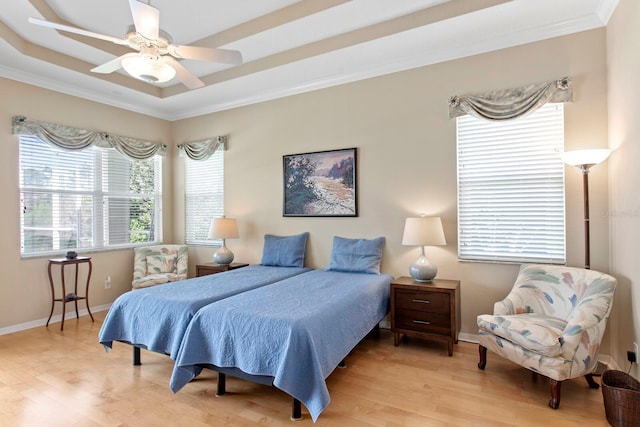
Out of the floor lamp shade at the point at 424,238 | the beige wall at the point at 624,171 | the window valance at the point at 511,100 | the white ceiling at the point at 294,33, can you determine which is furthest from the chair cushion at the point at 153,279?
the beige wall at the point at 624,171

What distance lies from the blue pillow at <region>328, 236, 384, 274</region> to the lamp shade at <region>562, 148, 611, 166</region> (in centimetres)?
184

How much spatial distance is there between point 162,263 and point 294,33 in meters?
3.54

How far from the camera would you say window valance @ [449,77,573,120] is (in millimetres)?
2941

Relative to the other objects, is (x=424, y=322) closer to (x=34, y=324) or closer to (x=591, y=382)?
(x=591, y=382)

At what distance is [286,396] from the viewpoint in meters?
2.37

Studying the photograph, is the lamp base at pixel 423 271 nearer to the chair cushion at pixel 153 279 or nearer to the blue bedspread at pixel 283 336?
the blue bedspread at pixel 283 336

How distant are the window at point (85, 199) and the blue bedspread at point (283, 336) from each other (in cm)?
298

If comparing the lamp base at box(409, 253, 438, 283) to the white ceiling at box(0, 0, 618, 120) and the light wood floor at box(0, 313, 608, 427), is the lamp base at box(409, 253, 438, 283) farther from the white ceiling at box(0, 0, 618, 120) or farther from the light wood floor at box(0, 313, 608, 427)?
the white ceiling at box(0, 0, 618, 120)

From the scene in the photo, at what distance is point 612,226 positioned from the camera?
2.77m

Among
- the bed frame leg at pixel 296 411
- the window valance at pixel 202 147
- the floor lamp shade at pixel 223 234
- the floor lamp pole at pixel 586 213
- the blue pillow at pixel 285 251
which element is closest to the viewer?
the bed frame leg at pixel 296 411

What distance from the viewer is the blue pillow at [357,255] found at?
3641 millimetres

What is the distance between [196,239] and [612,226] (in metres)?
4.98

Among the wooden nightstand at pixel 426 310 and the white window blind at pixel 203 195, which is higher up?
the white window blind at pixel 203 195

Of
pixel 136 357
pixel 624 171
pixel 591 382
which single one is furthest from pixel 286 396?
pixel 624 171
